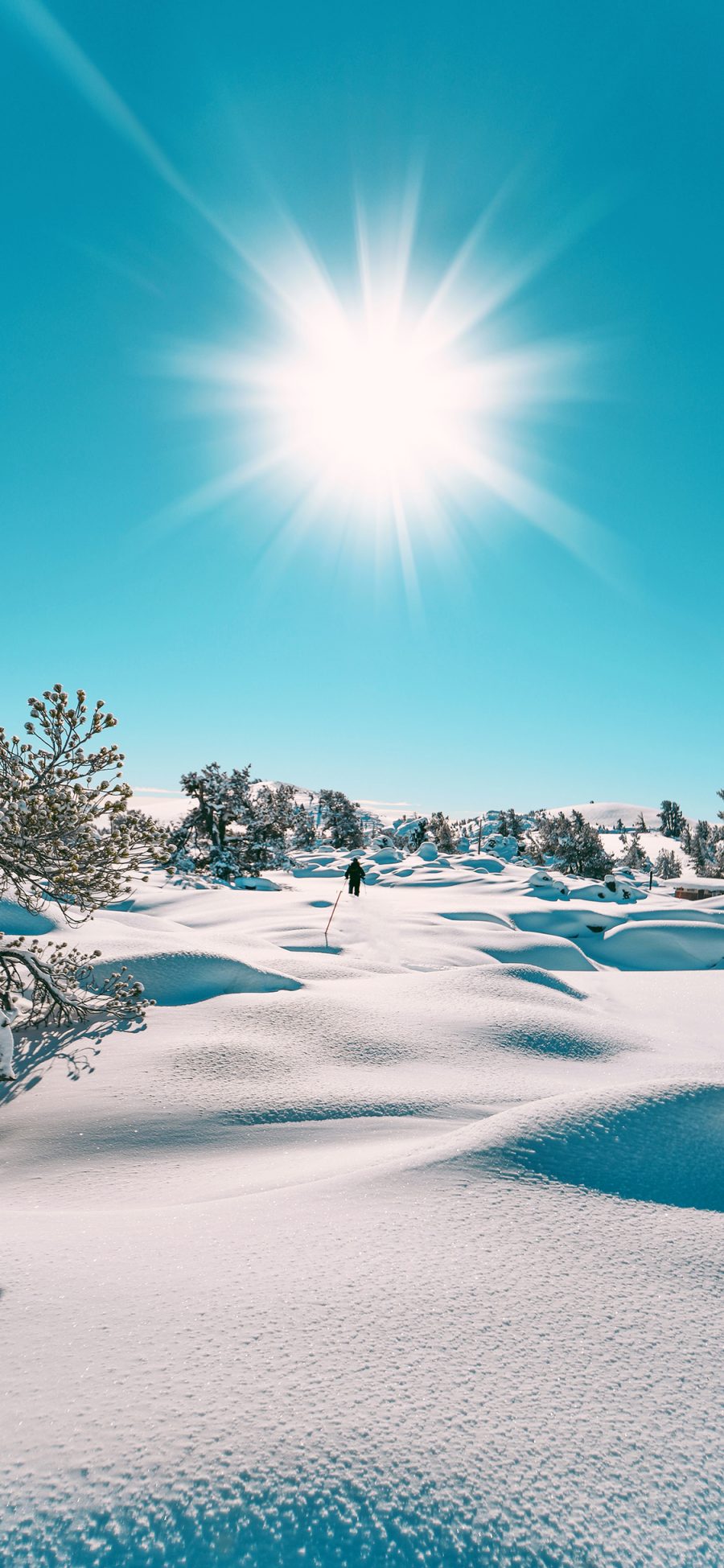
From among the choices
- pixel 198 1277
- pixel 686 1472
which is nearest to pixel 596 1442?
pixel 686 1472

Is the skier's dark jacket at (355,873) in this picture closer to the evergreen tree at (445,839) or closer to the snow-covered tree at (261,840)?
the snow-covered tree at (261,840)

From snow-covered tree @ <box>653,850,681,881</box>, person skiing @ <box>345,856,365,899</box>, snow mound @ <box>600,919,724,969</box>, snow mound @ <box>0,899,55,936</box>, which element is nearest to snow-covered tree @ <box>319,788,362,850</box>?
snow-covered tree @ <box>653,850,681,881</box>

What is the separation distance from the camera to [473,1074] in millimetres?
4527

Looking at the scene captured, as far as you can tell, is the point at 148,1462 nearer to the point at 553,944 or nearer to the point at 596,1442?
the point at 596,1442

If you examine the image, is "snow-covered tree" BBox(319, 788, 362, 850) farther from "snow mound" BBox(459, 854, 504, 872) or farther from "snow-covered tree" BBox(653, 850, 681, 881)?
"snow-covered tree" BBox(653, 850, 681, 881)

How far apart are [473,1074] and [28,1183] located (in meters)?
2.78

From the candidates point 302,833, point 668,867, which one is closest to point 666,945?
point 302,833

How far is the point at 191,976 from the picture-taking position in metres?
5.98

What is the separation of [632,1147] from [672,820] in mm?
106003

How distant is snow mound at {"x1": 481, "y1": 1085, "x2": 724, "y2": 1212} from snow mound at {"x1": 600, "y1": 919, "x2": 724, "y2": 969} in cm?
1086

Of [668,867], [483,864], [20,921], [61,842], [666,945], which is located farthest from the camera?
[668,867]

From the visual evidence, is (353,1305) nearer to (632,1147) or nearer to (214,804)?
(632,1147)

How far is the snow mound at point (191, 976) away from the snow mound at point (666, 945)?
9.49 meters

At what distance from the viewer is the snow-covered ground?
1128 mm
